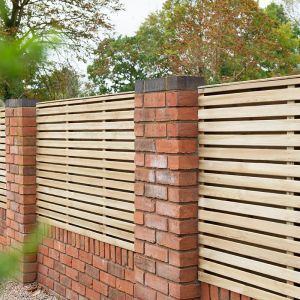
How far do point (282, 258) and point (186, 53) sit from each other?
1918 centimetres

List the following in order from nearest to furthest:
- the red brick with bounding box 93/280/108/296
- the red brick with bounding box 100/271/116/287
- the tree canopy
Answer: the red brick with bounding box 100/271/116/287 → the red brick with bounding box 93/280/108/296 → the tree canopy

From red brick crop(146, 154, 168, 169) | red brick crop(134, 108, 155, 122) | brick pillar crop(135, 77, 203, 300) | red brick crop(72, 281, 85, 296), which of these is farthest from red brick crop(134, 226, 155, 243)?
red brick crop(72, 281, 85, 296)

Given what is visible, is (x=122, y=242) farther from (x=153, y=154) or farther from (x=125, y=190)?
(x=153, y=154)

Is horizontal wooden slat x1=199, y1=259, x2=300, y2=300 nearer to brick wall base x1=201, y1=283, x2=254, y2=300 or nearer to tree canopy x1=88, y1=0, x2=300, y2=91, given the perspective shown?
brick wall base x1=201, y1=283, x2=254, y2=300

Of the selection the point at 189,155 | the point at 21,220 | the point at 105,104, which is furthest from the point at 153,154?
the point at 21,220

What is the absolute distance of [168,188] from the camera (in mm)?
3635

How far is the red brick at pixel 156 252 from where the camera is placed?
3.66 meters

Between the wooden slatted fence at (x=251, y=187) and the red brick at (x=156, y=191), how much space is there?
259 mm

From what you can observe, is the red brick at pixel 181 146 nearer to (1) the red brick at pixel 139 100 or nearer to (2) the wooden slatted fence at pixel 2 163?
(1) the red brick at pixel 139 100

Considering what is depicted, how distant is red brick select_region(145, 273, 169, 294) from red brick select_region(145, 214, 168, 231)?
335 mm

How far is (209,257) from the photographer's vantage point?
3.47 meters

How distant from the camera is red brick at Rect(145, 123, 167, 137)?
3.68 m

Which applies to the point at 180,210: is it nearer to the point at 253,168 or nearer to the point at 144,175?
the point at 144,175

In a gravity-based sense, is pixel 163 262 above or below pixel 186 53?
below
